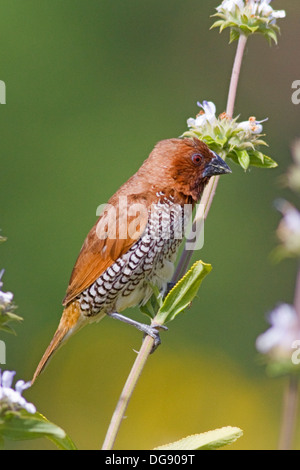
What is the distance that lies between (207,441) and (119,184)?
13.0 feet

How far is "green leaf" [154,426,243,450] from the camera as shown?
164 cm

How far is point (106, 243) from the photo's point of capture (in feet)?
9.70

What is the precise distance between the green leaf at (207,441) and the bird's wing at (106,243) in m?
1.25

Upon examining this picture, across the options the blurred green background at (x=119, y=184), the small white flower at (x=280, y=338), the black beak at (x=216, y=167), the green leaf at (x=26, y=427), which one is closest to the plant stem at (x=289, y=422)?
the small white flower at (x=280, y=338)

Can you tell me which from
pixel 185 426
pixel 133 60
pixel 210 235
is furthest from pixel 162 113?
pixel 185 426

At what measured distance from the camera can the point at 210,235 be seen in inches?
217

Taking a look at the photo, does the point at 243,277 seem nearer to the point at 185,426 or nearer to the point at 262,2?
the point at 185,426

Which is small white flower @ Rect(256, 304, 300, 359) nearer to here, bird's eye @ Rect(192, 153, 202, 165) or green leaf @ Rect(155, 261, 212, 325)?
green leaf @ Rect(155, 261, 212, 325)

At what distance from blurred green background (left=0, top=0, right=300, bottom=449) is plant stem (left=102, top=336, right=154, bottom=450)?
2.59m

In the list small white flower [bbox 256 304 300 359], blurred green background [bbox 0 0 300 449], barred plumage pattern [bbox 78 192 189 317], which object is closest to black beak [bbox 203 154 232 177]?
barred plumage pattern [bbox 78 192 189 317]

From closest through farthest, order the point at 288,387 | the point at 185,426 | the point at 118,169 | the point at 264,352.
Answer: the point at 288,387 → the point at 264,352 → the point at 185,426 → the point at 118,169

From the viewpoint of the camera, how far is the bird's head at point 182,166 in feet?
9.42

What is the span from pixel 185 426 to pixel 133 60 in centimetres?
297

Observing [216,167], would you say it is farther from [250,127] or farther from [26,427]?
[26,427]
